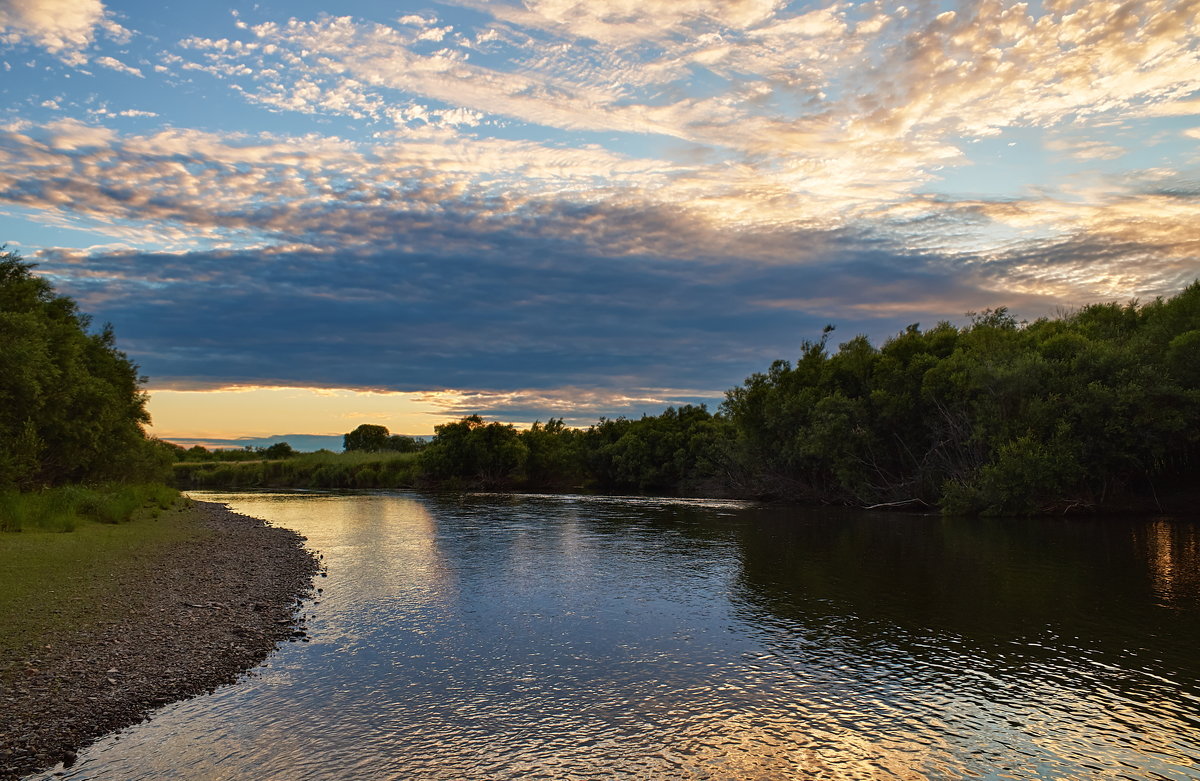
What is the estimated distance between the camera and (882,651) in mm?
18016

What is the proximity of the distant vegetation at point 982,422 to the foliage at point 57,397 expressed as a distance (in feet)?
177

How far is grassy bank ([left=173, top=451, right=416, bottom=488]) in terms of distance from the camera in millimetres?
123312

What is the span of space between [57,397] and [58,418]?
4.24 feet

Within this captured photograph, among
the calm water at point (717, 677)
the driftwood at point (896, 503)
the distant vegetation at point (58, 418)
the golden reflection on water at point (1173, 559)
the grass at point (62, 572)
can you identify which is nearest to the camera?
the calm water at point (717, 677)

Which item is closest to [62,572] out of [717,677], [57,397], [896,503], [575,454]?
[57,397]

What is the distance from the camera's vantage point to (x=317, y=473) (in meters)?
127

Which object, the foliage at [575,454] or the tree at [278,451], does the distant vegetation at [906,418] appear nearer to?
the foliage at [575,454]

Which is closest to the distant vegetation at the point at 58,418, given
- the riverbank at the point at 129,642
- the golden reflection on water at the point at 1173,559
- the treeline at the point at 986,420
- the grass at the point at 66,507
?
the grass at the point at 66,507

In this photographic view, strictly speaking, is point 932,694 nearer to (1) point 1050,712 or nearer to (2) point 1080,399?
(1) point 1050,712

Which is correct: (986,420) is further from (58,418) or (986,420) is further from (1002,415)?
(58,418)

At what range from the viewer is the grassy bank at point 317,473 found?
12331 cm

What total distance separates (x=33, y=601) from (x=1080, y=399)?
57.9m

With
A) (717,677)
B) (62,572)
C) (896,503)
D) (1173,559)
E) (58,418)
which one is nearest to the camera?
(717,677)

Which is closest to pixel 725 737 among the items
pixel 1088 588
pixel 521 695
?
pixel 521 695
